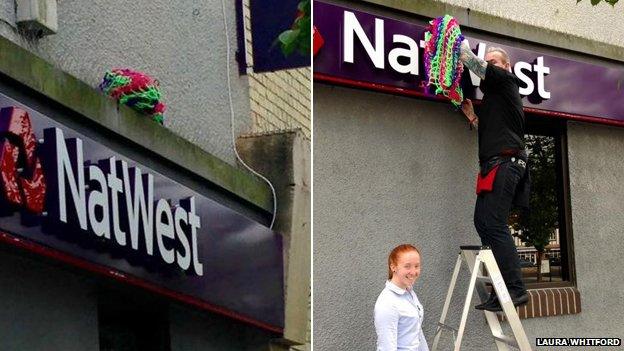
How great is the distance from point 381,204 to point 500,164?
72cm

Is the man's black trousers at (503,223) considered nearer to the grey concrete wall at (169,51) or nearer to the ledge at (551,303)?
the ledge at (551,303)

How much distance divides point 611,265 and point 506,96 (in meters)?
2.55

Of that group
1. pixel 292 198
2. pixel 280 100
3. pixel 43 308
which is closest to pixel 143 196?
pixel 43 308

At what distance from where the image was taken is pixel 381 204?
5793 mm

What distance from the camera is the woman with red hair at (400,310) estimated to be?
435cm

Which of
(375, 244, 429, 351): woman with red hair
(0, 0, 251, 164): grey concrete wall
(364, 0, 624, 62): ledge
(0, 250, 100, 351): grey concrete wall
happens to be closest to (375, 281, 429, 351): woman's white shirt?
(375, 244, 429, 351): woman with red hair

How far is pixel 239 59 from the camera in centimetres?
653

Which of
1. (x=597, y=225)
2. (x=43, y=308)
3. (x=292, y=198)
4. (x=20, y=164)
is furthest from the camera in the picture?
(x=597, y=225)

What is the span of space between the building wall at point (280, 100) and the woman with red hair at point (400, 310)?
2327 mm

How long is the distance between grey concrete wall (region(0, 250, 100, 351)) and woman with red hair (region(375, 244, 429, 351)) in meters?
1.34

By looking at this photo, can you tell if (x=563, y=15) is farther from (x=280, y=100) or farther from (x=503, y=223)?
(x=503, y=223)

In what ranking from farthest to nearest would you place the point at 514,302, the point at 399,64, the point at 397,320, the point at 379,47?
the point at 399,64 → the point at 379,47 → the point at 514,302 → the point at 397,320

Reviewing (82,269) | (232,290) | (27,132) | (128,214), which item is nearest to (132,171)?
(128,214)

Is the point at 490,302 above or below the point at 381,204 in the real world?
below
